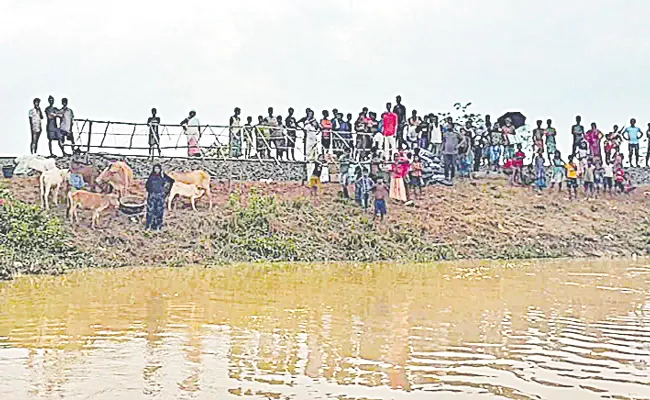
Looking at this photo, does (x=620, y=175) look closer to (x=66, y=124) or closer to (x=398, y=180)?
(x=398, y=180)

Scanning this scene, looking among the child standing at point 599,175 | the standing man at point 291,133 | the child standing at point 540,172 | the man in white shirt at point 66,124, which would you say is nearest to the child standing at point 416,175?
the standing man at point 291,133

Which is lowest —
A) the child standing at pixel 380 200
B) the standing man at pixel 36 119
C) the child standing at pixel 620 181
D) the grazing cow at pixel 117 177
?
the child standing at pixel 380 200

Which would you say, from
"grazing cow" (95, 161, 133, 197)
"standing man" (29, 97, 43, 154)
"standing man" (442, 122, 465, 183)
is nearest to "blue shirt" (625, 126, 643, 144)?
"standing man" (442, 122, 465, 183)

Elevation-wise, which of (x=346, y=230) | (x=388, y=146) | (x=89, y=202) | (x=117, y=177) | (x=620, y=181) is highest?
(x=388, y=146)

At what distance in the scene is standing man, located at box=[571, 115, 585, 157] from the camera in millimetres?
26844

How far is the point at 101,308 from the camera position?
11766mm

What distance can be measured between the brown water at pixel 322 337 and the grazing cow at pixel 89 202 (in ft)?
12.2

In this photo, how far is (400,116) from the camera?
24.4 m

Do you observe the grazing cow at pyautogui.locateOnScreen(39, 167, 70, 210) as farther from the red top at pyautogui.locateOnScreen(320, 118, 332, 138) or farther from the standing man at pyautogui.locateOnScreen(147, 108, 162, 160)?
the red top at pyautogui.locateOnScreen(320, 118, 332, 138)

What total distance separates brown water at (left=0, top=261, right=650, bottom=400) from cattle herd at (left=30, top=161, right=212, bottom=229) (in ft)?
12.4

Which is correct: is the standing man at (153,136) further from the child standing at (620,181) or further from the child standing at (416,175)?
the child standing at (620,181)

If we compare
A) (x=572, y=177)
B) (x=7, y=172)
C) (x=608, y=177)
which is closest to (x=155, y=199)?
(x=7, y=172)

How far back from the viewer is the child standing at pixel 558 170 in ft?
86.4

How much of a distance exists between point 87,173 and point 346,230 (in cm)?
606
